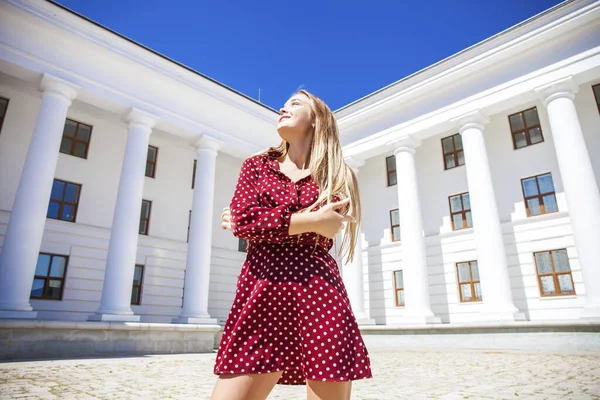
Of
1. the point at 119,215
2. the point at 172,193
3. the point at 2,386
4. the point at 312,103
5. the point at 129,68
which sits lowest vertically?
the point at 2,386

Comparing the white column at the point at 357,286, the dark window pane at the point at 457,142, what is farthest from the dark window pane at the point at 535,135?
the white column at the point at 357,286

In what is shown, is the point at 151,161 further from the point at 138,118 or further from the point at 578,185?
the point at 578,185

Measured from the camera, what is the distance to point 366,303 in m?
24.4

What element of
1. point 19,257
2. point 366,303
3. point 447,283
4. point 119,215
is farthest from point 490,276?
point 19,257

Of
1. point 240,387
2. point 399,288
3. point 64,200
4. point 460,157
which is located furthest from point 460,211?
point 240,387

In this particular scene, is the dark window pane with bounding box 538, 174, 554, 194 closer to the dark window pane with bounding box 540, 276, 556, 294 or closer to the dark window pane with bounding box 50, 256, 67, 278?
the dark window pane with bounding box 540, 276, 556, 294

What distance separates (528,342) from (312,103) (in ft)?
51.4

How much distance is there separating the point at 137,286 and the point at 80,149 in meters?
7.89

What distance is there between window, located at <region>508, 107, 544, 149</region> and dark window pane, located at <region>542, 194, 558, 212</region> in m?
2.95

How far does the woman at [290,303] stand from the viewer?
5.53ft

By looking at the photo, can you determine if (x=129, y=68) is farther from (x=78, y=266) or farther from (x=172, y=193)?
(x=78, y=266)

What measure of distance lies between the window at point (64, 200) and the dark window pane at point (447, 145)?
2079 centimetres

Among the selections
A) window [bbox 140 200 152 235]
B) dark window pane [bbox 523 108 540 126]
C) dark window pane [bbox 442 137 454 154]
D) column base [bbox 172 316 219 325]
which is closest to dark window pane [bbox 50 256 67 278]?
window [bbox 140 200 152 235]

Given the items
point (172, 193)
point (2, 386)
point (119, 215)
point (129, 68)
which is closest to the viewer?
point (2, 386)
